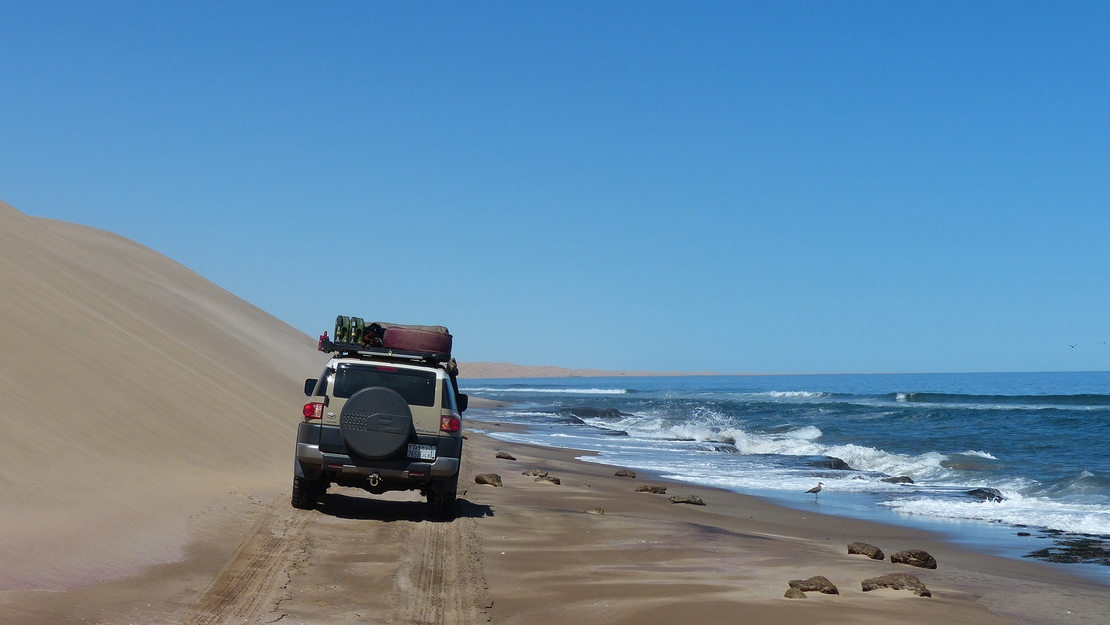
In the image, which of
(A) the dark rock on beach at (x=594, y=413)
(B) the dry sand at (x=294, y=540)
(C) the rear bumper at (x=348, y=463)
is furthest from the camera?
(A) the dark rock on beach at (x=594, y=413)

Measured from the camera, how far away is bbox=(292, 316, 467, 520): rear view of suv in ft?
Result: 33.7

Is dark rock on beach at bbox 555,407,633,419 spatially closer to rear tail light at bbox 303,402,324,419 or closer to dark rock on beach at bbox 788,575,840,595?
rear tail light at bbox 303,402,324,419

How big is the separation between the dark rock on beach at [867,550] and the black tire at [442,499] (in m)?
4.73

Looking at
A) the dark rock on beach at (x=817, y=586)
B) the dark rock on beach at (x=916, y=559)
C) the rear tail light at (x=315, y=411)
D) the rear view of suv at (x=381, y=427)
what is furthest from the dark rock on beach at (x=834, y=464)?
the rear tail light at (x=315, y=411)

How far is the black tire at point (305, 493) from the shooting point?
1088 cm

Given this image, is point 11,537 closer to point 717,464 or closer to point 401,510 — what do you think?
point 401,510

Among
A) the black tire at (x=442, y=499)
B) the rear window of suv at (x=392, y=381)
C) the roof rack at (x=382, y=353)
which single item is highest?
the roof rack at (x=382, y=353)

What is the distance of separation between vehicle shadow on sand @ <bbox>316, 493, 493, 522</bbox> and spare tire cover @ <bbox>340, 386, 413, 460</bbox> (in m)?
1.04

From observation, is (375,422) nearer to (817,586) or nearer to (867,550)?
(817,586)

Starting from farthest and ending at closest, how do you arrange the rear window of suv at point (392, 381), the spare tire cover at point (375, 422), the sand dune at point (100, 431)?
the rear window of suv at point (392, 381)
the spare tire cover at point (375, 422)
the sand dune at point (100, 431)

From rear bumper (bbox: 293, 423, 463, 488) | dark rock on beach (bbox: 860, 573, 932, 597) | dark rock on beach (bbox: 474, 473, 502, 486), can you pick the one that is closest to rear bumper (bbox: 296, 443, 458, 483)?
rear bumper (bbox: 293, 423, 463, 488)

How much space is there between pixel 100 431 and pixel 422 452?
414 cm

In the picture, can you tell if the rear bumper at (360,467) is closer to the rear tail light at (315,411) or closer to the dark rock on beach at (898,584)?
the rear tail light at (315,411)

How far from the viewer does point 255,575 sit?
311 inches
